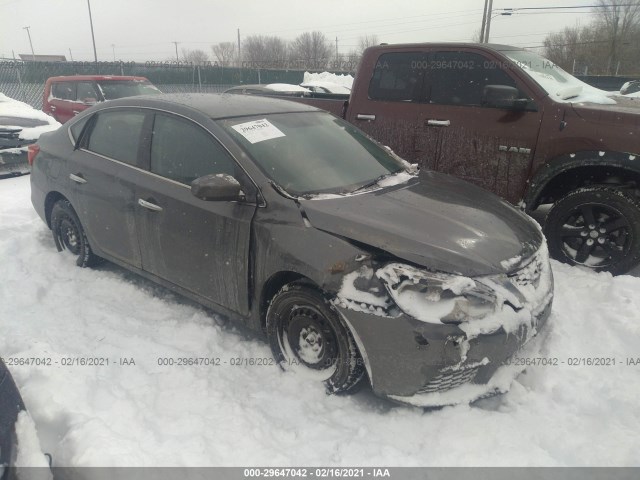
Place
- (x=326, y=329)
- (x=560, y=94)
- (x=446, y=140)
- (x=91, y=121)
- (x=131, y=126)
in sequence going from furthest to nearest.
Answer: (x=446, y=140) < (x=560, y=94) < (x=91, y=121) < (x=131, y=126) < (x=326, y=329)

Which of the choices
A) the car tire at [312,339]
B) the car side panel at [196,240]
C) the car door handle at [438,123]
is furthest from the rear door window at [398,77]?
the car tire at [312,339]

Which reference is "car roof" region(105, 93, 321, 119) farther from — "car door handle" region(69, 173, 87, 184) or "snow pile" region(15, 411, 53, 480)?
"snow pile" region(15, 411, 53, 480)

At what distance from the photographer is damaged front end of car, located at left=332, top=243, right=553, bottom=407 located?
2295 millimetres

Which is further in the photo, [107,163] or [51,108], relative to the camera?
[51,108]

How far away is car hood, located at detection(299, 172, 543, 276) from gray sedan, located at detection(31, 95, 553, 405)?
0.03 ft

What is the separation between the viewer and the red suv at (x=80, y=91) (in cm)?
1050

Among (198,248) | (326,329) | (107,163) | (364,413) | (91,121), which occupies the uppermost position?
(91,121)

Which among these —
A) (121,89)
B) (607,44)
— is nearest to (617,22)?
(607,44)

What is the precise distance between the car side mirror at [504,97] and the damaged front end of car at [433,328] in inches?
91.5

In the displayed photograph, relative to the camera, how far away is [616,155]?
151 inches

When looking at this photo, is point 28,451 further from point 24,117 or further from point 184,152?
point 24,117

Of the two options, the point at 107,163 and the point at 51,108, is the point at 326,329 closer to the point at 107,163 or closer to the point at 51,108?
the point at 107,163

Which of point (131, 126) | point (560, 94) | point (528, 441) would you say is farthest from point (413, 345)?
point (560, 94)

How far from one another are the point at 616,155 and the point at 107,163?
414cm
